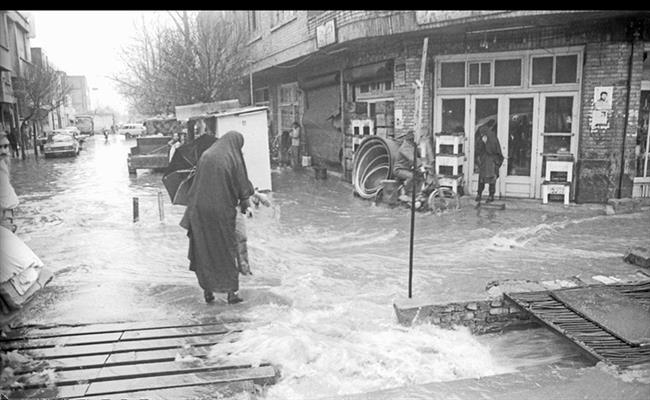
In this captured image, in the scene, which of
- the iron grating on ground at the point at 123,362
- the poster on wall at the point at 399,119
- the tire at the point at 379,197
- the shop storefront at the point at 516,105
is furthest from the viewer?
the poster on wall at the point at 399,119

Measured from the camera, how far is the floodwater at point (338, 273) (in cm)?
498

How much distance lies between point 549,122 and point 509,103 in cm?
94

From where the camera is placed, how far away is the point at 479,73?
12312 mm

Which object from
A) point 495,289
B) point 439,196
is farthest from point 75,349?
point 439,196

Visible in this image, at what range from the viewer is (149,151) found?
20906mm

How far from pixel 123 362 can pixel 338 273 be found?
3.44m

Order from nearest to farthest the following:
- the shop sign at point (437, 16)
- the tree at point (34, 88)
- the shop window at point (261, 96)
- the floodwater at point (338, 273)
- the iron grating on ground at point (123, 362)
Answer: the iron grating on ground at point (123, 362), the floodwater at point (338, 273), the shop sign at point (437, 16), the shop window at point (261, 96), the tree at point (34, 88)

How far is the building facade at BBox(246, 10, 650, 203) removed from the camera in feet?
35.4

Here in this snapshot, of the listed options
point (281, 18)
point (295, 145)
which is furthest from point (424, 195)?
point (281, 18)

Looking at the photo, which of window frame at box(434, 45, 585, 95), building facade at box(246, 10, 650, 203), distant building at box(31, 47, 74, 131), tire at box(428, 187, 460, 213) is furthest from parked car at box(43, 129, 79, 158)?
tire at box(428, 187, 460, 213)

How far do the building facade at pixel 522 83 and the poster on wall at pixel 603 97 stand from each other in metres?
0.02

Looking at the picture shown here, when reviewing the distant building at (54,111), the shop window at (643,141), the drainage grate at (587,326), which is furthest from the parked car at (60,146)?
the drainage grate at (587,326)

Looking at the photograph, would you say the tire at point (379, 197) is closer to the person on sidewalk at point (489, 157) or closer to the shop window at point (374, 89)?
the person on sidewalk at point (489, 157)

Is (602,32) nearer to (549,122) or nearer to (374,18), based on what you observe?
(549,122)
